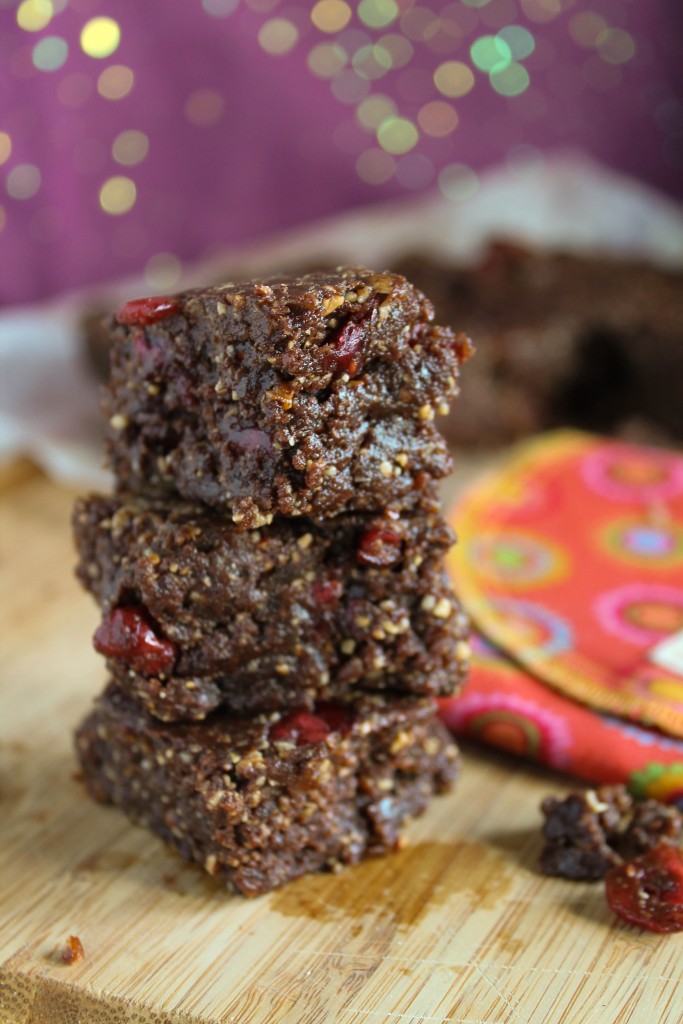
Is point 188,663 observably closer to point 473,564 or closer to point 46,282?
point 473,564

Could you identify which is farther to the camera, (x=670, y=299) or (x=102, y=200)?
(x=102, y=200)

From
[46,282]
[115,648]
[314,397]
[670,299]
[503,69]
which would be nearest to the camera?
[314,397]

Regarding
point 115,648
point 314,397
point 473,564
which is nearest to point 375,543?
point 314,397

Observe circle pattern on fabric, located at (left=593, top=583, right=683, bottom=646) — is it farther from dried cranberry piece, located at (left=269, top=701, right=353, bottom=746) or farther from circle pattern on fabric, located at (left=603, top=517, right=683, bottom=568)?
dried cranberry piece, located at (left=269, top=701, right=353, bottom=746)

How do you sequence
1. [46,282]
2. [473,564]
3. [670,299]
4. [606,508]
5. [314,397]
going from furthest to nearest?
[46,282] → [670,299] → [606,508] → [473,564] → [314,397]

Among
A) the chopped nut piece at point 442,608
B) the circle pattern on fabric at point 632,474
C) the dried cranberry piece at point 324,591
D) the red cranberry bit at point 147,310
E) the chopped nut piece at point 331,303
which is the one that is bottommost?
the circle pattern on fabric at point 632,474

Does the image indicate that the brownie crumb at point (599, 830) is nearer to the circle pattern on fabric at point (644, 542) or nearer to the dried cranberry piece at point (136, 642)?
the dried cranberry piece at point (136, 642)

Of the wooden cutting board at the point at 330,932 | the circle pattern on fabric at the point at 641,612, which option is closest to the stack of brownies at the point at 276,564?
the wooden cutting board at the point at 330,932
